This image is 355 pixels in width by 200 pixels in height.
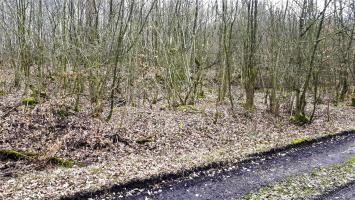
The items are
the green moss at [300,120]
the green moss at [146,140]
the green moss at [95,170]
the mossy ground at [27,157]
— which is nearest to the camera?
the green moss at [95,170]

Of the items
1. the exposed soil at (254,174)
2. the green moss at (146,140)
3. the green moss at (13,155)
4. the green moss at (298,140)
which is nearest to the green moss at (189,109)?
the green moss at (298,140)

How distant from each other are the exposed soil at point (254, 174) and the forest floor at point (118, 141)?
561mm

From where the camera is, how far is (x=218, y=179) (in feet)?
→ 30.4

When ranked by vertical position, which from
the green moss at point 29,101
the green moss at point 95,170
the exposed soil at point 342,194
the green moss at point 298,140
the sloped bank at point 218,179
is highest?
the green moss at point 29,101

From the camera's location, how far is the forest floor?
8.49 m

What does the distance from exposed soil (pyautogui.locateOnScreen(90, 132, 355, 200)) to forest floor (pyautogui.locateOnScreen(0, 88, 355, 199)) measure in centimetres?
56

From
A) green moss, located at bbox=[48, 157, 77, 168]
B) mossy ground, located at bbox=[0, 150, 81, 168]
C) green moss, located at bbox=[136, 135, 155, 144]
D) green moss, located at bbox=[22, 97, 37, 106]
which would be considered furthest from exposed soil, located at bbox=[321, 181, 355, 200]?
green moss, located at bbox=[22, 97, 37, 106]

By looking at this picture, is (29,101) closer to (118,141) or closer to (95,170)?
(118,141)

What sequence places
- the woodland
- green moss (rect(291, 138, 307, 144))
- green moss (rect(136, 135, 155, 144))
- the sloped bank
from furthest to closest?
green moss (rect(291, 138, 307, 144)), green moss (rect(136, 135, 155, 144)), the woodland, the sloped bank

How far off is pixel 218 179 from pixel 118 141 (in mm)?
3841

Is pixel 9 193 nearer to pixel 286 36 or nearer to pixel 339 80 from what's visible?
pixel 286 36

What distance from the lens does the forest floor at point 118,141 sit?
8.49 meters

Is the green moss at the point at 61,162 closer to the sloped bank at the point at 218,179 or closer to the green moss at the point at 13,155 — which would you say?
the green moss at the point at 13,155

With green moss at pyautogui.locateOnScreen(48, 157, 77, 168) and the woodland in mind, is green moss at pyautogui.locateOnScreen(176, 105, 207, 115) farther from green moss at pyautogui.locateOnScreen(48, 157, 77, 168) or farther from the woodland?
green moss at pyautogui.locateOnScreen(48, 157, 77, 168)
